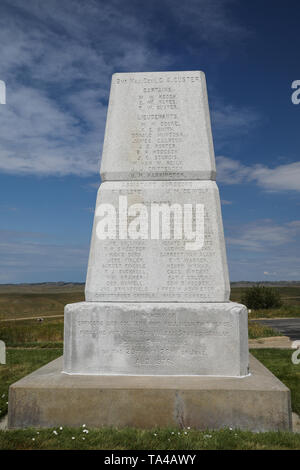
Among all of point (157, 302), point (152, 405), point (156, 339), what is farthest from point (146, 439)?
point (157, 302)

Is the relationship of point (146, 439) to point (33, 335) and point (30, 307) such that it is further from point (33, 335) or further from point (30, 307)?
point (30, 307)

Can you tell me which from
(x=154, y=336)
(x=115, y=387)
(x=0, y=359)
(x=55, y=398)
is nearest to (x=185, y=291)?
(x=154, y=336)

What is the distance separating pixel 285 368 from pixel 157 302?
472 cm

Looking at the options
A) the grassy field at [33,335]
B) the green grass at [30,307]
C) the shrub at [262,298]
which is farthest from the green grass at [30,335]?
the shrub at [262,298]

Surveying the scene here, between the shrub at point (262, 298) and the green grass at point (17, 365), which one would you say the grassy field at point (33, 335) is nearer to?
the green grass at point (17, 365)

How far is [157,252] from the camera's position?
5656mm

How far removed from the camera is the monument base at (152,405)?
449 cm

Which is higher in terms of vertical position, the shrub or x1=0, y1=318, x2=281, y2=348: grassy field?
the shrub

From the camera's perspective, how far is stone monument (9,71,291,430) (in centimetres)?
453

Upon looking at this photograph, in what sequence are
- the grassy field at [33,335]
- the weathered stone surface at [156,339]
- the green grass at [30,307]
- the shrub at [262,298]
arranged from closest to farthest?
the weathered stone surface at [156,339], the grassy field at [33,335], the shrub at [262,298], the green grass at [30,307]

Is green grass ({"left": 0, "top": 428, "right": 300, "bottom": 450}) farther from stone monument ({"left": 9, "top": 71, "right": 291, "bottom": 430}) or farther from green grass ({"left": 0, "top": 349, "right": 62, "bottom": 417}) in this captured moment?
green grass ({"left": 0, "top": 349, "right": 62, "bottom": 417})

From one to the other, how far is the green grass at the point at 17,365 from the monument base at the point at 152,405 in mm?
1333

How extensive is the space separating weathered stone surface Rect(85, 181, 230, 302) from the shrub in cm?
3227

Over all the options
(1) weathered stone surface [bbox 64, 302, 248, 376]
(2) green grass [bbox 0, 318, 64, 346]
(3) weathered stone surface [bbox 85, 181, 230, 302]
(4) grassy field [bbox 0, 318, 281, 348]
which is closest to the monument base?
(1) weathered stone surface [bbox 64, 302, 248, 376]
